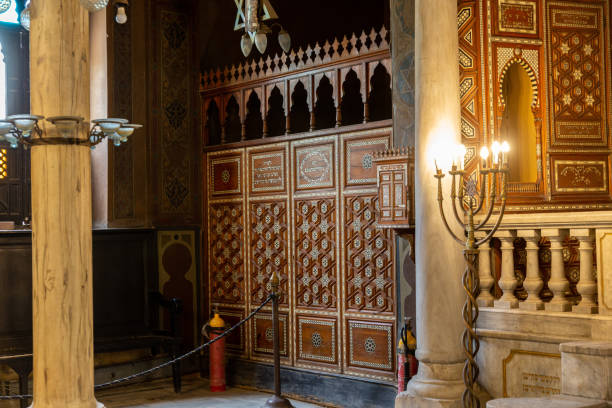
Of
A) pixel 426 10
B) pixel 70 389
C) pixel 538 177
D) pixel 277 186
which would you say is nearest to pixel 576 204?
pixel 538 177

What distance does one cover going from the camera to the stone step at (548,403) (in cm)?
493

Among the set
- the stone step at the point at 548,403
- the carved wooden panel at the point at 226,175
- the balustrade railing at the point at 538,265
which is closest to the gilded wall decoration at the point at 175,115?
the carved wooden panel at the point at 226,175

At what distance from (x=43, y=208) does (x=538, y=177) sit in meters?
4.65

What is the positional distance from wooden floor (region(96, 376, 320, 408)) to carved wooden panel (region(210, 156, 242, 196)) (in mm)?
2201

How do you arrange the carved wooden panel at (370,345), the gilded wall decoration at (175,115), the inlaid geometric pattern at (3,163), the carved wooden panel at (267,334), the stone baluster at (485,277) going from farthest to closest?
the gilded wall decoration at (175,115) → the inlaid geometric pattern at (3,163) → the carved wooden panel at (267,334) → the carved wooden panel at (370,345) → the stone baluster at (485,277)

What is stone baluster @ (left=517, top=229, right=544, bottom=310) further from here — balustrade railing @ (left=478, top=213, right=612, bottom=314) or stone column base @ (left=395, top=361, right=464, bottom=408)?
stone column base @ (left=395, top=361, right=464, bottom=408)

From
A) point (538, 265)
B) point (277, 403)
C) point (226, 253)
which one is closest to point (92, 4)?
point (538, 265)

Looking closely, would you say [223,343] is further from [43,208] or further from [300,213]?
[43,208]

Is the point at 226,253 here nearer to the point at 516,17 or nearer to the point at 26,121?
the point at 516,17

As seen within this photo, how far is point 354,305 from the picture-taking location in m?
8.20

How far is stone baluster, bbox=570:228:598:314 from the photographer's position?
5742mm

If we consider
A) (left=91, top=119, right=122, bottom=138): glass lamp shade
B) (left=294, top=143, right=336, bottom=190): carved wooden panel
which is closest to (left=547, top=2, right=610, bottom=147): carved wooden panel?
(left=294, top=143, right=336, bottom=190): carved wooden panel

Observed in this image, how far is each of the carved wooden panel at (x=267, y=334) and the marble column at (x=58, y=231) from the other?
440 centimetres

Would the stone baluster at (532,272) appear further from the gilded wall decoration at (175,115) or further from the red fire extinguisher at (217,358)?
the gilded wall decoration at (175,115)
